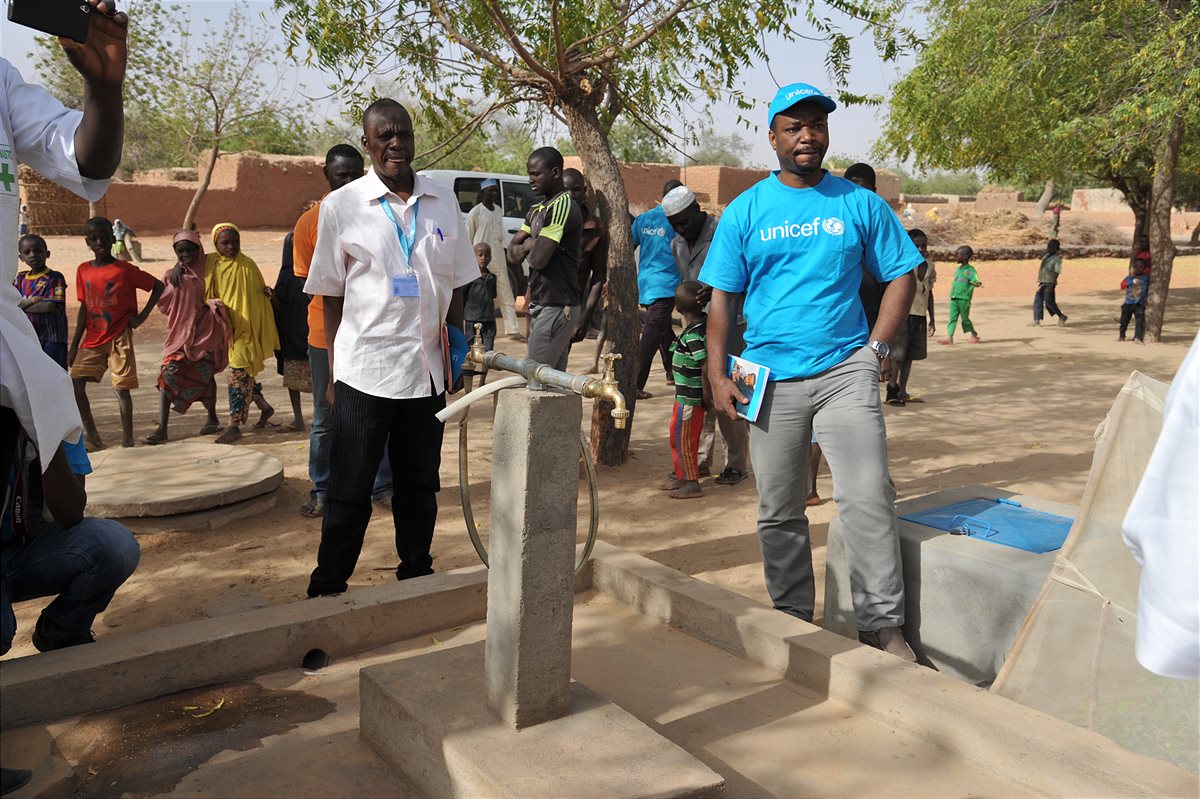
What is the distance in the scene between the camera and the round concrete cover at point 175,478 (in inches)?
195

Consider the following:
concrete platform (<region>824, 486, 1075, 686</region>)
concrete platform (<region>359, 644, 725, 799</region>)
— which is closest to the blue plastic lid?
concrete platform (<region>824, 486, 1075, 686</region>)

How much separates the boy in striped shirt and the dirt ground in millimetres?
206

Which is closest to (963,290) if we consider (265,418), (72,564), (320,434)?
(265,418)

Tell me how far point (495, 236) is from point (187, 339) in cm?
524

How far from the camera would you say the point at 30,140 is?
2.39 metres

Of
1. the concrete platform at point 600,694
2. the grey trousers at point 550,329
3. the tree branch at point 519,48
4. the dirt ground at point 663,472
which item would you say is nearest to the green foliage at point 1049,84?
the dirt ground at point 663,472

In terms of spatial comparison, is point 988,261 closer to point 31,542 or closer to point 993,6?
point 993,6

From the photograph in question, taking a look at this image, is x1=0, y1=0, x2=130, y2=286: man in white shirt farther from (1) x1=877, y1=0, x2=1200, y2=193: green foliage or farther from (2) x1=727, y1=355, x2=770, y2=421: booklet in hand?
(1) x1=877, y1=0, x2=1200, y2=193: green foliage

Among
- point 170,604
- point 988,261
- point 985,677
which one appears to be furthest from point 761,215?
point 988,261

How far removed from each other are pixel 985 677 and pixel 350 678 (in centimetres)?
204

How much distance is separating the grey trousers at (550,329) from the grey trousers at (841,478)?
8.09 ft

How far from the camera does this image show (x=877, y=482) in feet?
11.0

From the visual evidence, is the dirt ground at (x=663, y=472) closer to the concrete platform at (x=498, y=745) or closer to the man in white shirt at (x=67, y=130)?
the concrete platform at (x=498, y=745)

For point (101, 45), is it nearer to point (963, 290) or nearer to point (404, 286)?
point (404, 286)
